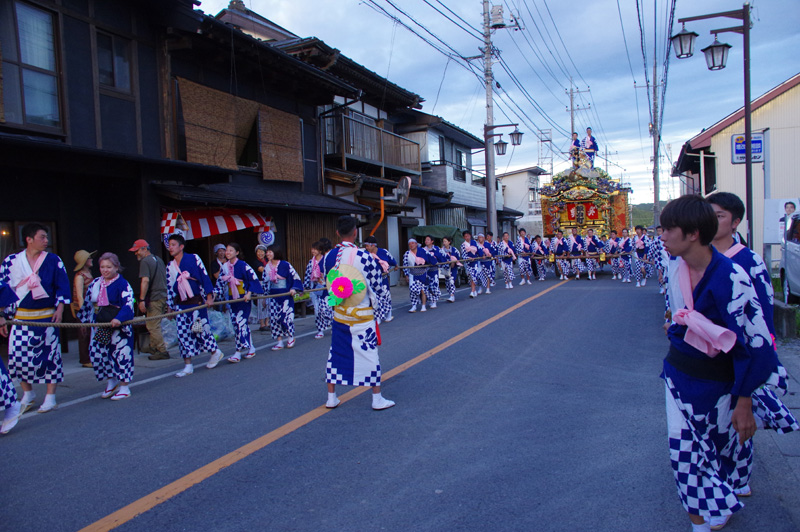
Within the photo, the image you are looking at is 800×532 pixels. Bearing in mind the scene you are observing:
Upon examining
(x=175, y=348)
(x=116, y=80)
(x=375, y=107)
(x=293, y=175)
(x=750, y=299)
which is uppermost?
(x=375, y=107)

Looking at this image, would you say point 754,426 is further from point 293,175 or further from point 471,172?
point 471,172

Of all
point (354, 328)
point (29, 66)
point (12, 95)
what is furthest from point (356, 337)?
point (29, 66)

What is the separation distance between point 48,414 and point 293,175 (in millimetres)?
10464

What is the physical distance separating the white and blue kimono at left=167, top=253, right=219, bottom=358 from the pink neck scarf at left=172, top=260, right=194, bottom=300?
0.02 meters

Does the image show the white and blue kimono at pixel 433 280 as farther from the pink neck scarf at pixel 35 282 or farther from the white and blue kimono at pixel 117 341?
the pink neck scarf at pixel 35 282

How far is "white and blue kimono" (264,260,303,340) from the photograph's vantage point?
9.41 m

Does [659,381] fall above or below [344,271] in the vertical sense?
below

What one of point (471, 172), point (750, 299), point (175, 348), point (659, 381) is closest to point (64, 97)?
point (175, 348)

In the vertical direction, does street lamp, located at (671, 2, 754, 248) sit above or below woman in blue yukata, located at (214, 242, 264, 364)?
above

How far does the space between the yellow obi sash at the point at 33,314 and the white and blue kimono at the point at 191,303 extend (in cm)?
168

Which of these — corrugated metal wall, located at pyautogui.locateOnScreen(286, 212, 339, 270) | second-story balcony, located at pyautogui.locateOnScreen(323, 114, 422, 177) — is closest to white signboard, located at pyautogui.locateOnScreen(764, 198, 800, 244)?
corrugated metal wall, located at pyautogui.locateOnScreen(286, 212, 339, 270)

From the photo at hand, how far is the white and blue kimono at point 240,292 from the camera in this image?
865cm

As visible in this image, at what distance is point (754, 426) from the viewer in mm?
2570

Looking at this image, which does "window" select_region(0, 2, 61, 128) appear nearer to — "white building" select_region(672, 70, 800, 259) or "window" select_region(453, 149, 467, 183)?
"window" select_region(453, 149, 467, 183)
